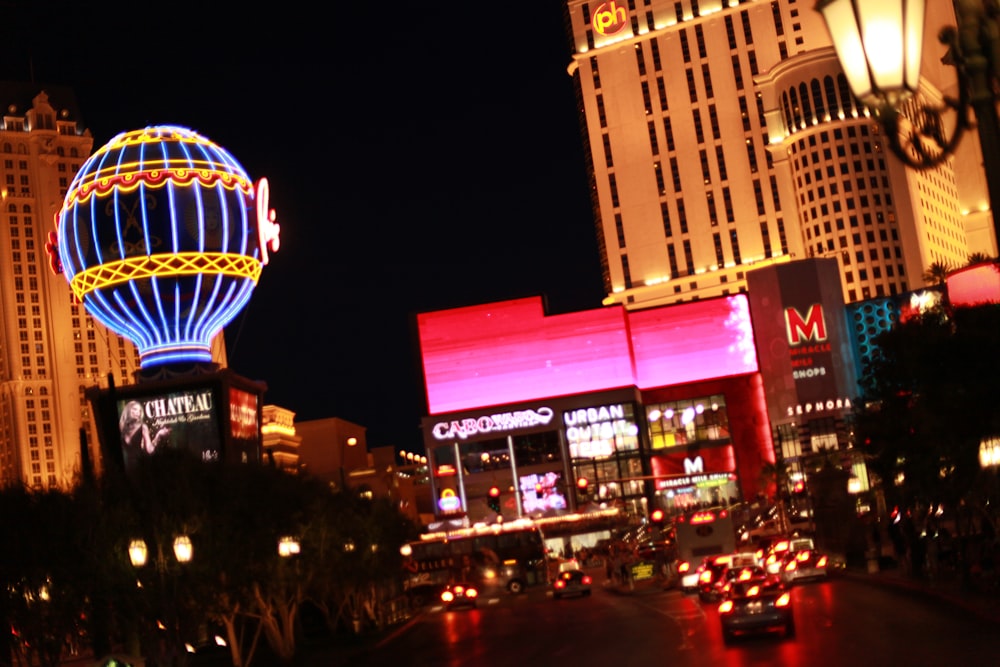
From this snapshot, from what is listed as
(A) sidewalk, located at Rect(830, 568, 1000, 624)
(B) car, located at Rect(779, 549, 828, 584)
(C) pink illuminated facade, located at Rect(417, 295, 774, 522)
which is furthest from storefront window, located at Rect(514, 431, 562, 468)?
(A) sidewalk, located at Rect(830, 568, 1000, 624)

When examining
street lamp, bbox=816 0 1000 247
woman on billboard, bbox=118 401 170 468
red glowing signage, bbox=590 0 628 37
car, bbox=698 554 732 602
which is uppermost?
red glowing signage, bbox=590 0 628 37

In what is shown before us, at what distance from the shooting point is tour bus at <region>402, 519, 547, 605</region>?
2704 inches

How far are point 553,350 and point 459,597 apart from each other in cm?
4961

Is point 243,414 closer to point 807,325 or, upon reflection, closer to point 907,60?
point 807,325

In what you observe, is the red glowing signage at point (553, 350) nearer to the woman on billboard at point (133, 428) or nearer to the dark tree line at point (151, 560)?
the woman on billboard at point (133, 428)

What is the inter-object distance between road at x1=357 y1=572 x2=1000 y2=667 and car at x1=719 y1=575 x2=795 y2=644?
32 centimetres

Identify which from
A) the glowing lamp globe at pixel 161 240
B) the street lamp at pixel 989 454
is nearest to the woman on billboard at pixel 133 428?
the glowing lamp globe at pixel 161 240

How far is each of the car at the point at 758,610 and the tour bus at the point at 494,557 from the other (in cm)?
3911

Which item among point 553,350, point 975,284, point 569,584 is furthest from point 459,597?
point 553,350

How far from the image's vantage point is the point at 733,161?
142875 mm

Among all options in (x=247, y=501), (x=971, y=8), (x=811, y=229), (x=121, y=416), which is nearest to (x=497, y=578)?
(x=121, y=416)

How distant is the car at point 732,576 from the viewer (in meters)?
30.0

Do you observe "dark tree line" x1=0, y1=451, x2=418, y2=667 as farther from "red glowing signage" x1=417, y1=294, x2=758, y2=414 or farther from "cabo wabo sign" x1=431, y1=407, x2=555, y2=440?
"red glowing signage" x1=417, y1=294, x2=758, y2=414

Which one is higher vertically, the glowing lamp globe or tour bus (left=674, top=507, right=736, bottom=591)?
the glowing lamp globe
